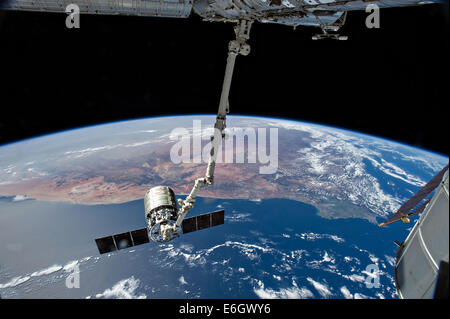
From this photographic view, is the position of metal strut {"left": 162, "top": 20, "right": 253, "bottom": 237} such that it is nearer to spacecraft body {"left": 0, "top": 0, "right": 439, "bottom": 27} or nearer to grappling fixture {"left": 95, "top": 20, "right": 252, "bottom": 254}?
grappling fixture {"left": 95, "top": 20, "right": 252, "bottom": 254}

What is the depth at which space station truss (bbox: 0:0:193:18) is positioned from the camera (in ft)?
11.0

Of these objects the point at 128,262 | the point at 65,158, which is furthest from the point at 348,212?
the point at 65,158

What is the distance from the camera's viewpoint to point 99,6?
11.8 feet

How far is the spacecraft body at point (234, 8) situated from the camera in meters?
1.93

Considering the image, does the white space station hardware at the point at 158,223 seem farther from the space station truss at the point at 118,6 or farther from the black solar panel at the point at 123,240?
the space station truss at the point at 118,6

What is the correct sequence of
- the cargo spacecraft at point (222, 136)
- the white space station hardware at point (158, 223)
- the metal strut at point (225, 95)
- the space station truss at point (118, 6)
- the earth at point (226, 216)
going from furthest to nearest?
the earth at point (226, 216), the white space station hardware at point (158, 223), the metal strut at point (225, 95), the space station truss at point (118, 6), the cargo spacecraft at point (222, 136)

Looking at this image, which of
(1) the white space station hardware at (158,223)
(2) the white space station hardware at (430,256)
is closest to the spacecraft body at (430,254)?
(2) the white space station hardware at (430,256)

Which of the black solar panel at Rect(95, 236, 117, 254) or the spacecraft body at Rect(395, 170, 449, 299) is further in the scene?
the black solar panel at Rect(95, 236, 117, 254)

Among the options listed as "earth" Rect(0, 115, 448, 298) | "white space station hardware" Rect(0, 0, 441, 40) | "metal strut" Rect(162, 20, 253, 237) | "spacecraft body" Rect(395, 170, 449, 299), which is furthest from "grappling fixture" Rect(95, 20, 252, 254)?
"earth" Rect(0, 115, 448, 298)

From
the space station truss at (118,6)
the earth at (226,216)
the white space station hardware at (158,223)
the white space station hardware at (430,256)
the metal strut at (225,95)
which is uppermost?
the space station truss at (118,6)

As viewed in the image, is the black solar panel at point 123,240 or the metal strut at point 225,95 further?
the black solar panel at point 123,240

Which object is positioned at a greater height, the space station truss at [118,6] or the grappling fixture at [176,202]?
Answer: the space station truss at [118,6]

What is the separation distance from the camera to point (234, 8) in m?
2.96

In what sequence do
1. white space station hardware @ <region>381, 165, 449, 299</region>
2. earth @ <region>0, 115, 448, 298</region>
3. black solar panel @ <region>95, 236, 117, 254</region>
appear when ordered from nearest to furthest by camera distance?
white space station hardware @ <region>381, 165, 449, 299</region>
black solar panel @ <region>95, 236, 117, 254</region>
earth @ <region>0, 115, 448, 298</region>
